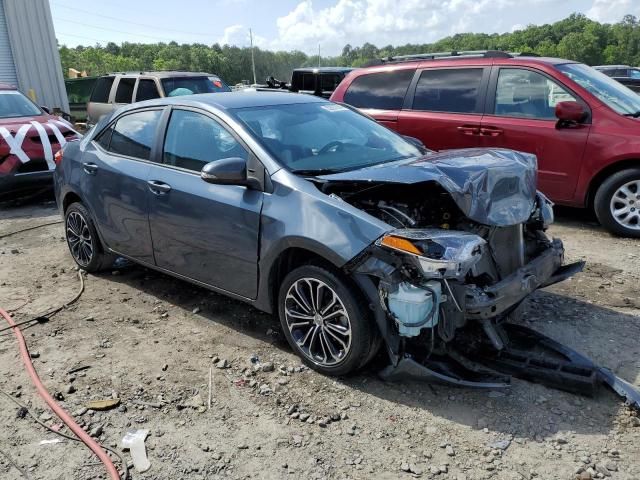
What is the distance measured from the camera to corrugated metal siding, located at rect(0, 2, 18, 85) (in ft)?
51.1

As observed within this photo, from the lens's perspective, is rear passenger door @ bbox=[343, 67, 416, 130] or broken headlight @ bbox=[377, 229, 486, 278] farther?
rear passenger door @ bbox=[343, 67, 416, 130]

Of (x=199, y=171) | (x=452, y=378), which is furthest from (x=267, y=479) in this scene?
(x=199, y=171)

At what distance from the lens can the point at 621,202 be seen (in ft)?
19.4

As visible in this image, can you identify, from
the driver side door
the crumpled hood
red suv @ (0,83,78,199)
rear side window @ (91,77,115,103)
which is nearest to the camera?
the crumpled hood

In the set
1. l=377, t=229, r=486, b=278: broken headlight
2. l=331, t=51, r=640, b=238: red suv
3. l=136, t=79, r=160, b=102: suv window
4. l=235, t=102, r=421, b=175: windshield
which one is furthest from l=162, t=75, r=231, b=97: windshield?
l=377, t=229, r=486, b=278: broken headlight

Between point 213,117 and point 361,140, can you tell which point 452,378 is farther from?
point 213,117

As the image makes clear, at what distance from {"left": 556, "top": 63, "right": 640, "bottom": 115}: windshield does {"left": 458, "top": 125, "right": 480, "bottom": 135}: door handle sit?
1081 mm

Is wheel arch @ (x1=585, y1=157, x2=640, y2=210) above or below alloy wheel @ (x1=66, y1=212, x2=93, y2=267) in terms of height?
above

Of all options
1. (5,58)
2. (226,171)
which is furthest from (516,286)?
(5,58)

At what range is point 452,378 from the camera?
317 cm

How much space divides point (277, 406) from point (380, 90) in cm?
531

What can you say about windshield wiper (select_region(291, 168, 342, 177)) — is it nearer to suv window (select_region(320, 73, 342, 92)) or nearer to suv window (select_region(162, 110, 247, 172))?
suv window (select_region(162, 110, 247, 172))

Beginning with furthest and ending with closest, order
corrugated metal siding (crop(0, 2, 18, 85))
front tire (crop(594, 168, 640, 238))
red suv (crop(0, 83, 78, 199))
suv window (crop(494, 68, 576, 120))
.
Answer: corrugated metal siding (crop(0, 2, 18, 85)), red suv (crop(0, 83, 78, 199)), suv window (crop(494, 68, 576, 120)), front tire (crop(594, 168, 640, 238))

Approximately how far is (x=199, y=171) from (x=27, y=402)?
184cm
